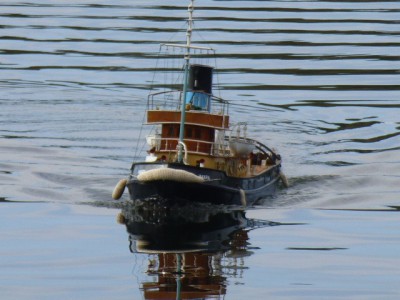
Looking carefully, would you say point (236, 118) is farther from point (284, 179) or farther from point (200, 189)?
point (200, 189)

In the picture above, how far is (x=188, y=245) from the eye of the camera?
40125 millimetres

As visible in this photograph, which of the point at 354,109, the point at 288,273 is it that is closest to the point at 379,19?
the point at 354,109

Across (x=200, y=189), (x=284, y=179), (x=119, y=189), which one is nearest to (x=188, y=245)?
(x=200, y=189)

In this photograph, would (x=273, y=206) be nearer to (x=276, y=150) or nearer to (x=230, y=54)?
(x=276, y=150)

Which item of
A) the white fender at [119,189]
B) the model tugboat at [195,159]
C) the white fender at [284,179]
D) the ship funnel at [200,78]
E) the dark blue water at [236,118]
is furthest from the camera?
the white fender at [284,179]

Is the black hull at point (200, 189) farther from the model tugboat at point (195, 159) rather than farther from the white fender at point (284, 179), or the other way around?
the white fender at point (284, 179)

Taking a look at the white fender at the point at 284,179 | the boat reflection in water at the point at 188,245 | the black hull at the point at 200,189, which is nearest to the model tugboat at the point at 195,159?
the black hull at the point at 200,189

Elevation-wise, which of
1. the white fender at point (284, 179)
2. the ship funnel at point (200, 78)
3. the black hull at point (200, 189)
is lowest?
the black hull at point (200, 189)

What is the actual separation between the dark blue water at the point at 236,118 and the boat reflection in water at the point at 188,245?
24 cm

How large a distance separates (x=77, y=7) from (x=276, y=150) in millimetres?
45141

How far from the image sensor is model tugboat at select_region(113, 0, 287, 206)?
44.8 meters

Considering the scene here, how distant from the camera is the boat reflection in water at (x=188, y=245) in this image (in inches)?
1343

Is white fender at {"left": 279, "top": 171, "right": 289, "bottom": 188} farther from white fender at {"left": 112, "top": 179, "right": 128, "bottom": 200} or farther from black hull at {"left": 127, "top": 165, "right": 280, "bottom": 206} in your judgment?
white fender at {"left": 112, "top": 179, "right": 128, "bottom": 200}

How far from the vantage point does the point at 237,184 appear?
154 ft
